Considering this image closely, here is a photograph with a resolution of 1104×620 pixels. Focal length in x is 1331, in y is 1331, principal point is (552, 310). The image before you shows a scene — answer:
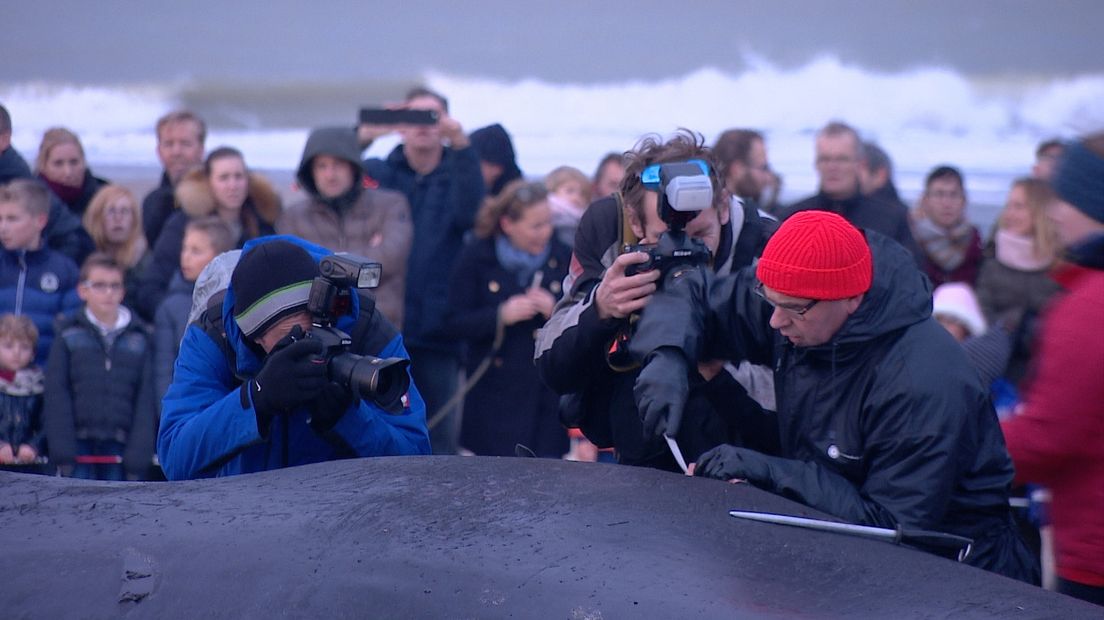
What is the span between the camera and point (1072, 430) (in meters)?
2.63

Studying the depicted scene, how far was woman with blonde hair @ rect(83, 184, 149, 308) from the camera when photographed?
5719mm

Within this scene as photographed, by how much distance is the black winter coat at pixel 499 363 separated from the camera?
5.41 meters

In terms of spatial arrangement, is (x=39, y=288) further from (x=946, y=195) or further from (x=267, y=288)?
(x=946, y=195)

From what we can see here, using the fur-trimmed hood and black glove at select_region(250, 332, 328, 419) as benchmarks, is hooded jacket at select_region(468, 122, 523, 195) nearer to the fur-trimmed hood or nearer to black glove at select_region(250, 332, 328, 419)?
the fur-trimmed hood

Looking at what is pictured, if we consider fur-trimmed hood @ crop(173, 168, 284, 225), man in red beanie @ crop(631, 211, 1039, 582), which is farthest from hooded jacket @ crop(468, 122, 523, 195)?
man in red beanie @ crop(631, 211, 1039, 582)

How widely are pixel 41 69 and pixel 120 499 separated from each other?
11814 mm

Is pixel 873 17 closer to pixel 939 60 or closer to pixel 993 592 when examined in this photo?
pixel 939 60

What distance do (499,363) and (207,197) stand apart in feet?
4.74

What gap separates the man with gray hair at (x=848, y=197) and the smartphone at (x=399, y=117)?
1648mm

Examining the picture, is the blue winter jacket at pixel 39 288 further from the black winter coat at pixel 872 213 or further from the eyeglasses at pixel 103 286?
the black winter coat at pixel 872 213

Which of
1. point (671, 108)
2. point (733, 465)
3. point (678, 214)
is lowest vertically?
point (733, 465)

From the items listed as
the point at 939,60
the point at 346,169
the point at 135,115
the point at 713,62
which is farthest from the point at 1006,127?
the point at 346,169

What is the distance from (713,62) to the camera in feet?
49.9

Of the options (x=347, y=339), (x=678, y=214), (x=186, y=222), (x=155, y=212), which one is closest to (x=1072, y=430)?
(x=678, y=214)
